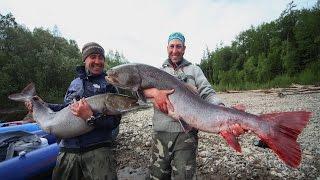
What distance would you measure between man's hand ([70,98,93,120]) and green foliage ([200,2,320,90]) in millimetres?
35478

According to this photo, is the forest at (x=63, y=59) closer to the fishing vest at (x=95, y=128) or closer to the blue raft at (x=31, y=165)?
the blue raft at (x=31, y=165)

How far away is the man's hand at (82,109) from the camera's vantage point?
412 centimetres

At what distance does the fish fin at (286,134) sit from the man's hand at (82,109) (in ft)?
6.94

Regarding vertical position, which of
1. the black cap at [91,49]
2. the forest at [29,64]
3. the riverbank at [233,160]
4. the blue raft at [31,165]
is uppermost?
the forest at [29,64]

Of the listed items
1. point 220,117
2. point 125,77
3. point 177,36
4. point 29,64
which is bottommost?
point 220,117

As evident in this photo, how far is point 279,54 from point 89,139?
59271 millimetres

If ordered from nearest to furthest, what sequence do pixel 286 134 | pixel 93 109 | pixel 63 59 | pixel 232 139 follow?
pixel 286 134, pixel 232 139, pixel 93 109, pixel 63 59

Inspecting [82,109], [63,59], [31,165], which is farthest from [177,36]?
[63,59]

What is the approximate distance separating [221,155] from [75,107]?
5163mm

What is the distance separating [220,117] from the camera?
382 cm

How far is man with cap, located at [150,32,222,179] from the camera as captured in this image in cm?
458

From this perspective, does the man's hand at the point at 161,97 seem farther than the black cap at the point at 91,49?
No

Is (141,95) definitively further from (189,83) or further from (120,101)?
(189,83)

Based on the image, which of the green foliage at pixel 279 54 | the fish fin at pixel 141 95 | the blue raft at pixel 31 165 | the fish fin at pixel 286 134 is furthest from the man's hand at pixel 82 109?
the green foliage at pixel 279 54
